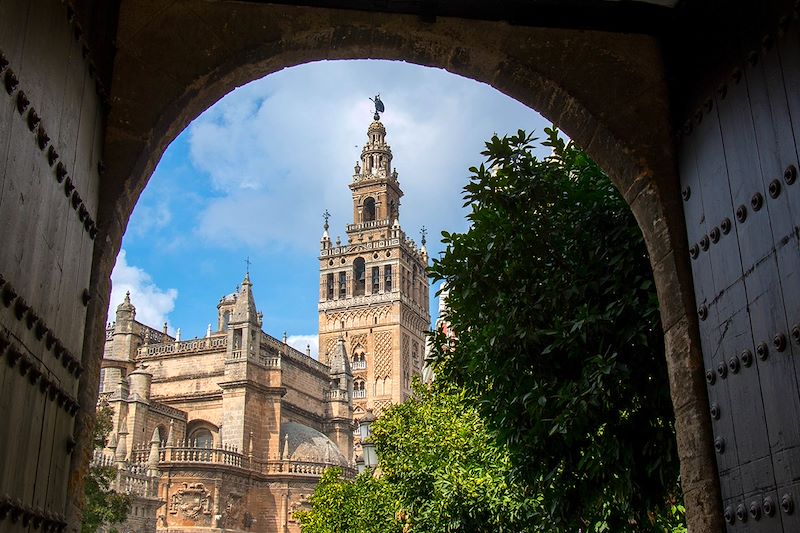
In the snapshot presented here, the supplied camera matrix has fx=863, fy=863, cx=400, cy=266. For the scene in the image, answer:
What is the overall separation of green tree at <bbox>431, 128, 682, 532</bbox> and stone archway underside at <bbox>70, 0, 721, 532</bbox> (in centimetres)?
146

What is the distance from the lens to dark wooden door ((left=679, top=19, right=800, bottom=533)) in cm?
362

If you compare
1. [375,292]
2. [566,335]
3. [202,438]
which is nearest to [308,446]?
[202,438]

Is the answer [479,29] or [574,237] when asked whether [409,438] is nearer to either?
[574,237]

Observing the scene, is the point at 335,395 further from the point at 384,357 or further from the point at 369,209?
the point at 369,209

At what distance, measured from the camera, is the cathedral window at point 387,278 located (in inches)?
2616

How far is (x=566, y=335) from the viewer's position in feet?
21.8

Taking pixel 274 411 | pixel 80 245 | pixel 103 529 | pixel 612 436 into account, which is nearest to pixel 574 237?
pixel 612 436

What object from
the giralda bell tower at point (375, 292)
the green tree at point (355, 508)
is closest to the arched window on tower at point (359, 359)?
the giralda bell tower at point (375, 292)

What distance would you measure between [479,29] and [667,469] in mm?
3647

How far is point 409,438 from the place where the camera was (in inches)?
679

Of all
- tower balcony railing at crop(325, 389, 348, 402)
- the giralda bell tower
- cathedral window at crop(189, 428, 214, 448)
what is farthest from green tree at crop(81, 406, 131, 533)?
the giralda bell tower

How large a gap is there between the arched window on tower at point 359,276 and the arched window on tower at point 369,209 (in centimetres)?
366

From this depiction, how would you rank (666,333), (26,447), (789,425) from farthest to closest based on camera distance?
1. (666,333)
2. (789,425)
3. (26,447)

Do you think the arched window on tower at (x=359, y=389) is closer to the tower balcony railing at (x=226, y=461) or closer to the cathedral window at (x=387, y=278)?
the cathedral window at (x=387, y=278)
